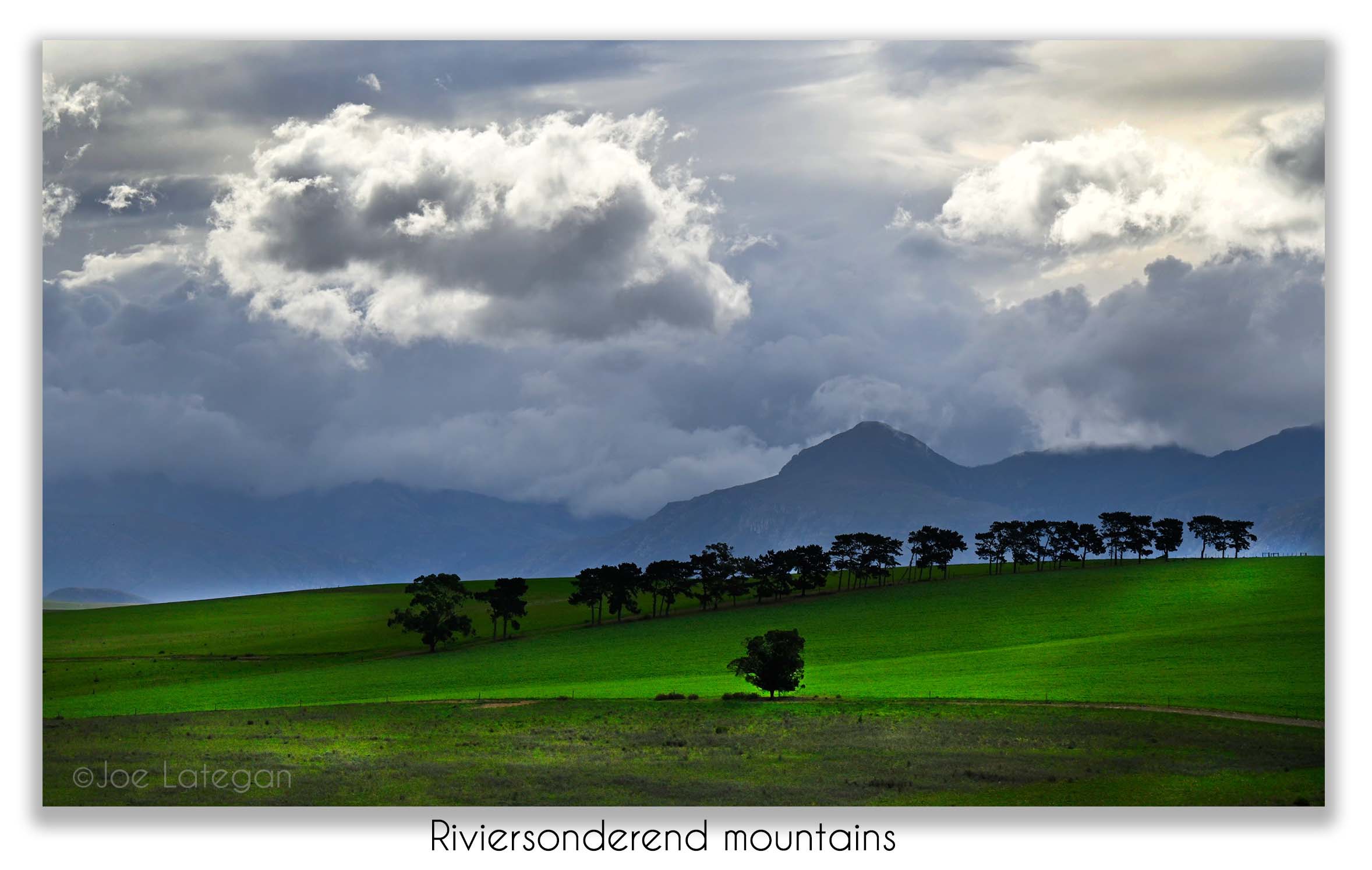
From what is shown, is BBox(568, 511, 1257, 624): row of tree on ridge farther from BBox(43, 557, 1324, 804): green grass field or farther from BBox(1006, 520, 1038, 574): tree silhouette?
BBox(43, 557, 1324, 804): green grass field

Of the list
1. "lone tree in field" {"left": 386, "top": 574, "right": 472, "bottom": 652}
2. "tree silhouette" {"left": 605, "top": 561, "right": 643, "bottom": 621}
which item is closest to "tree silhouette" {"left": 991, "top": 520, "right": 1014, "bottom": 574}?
"tree silhouette" {"left": 605, "top": 561, "right": 643, "bottom": 621}

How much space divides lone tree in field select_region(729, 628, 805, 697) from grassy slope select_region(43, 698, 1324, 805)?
10.7 ft

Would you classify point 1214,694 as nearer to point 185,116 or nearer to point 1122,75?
point 1122,75

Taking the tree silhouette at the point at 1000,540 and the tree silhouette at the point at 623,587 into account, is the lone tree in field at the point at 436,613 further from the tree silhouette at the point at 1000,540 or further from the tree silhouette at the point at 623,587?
the tree silhouette at the point at 1000,540

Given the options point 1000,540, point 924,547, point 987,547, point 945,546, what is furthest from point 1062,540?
point 924,547

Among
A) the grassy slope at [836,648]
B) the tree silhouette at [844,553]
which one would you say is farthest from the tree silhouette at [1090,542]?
the tree silhouette at [844,553]

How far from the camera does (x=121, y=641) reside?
160 ft

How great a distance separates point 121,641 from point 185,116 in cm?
3453

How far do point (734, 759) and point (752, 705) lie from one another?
5.61m

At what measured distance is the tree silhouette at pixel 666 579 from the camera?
56.2 meters

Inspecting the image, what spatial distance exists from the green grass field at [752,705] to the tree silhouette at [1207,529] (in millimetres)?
15033

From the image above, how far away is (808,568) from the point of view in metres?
60.9

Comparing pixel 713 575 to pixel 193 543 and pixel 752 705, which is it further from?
pixel 193 543

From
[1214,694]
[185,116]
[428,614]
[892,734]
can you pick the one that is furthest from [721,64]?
[428,614]
